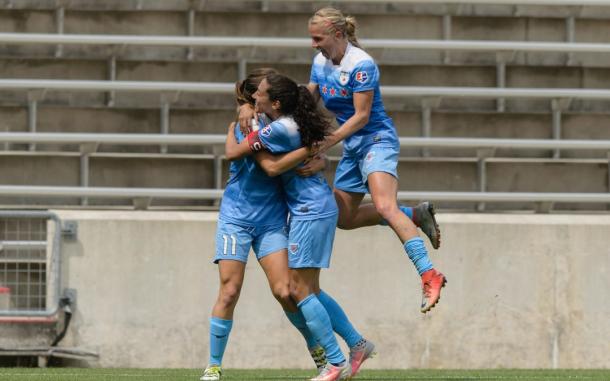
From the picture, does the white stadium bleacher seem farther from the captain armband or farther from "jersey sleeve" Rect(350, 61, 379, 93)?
the captain armband

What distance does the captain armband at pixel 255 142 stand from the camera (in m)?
6.76

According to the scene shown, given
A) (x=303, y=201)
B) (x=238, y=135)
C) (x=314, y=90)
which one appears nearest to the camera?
(x=303, y=201)

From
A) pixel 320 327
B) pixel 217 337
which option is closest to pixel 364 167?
pixel 320 327

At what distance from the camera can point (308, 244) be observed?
676cm

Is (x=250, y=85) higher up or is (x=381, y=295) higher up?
(x=250, y=85)

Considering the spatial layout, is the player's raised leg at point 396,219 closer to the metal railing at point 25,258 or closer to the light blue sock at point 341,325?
the light blue sock at point 341,325

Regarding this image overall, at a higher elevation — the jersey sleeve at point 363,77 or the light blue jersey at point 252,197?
the jersey sleeve at point 363,77

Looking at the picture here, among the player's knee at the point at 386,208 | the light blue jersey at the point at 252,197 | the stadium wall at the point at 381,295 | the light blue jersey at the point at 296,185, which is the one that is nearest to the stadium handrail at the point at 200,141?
the stadium wall at the point at 381,295

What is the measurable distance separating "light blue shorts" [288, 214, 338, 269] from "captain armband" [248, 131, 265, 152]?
42 cm

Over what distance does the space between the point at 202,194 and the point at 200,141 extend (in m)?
0.43

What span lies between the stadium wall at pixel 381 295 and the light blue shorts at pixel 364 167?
7.90 ft

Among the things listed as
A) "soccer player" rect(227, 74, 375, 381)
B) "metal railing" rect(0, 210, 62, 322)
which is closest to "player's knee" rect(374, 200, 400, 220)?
"soccer player" rect(227, 74, 375, 381)

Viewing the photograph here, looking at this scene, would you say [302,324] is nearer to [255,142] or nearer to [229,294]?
[229,294]

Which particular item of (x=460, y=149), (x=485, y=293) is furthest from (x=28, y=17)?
(x=485, y=293)
